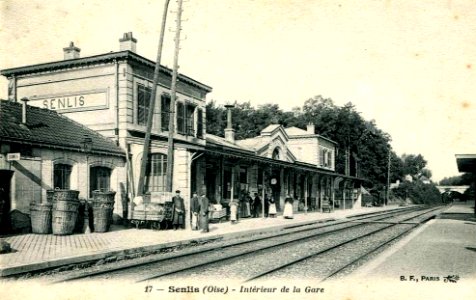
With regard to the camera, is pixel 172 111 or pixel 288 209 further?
pixel 288 209

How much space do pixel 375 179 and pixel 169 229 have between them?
145 feet

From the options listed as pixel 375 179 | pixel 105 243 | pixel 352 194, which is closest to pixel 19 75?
pixel 105 243

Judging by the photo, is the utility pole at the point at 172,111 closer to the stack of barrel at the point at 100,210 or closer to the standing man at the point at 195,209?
the standing man at the point at 195,209

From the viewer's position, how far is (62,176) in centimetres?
1413

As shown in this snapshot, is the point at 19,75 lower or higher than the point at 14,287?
higher

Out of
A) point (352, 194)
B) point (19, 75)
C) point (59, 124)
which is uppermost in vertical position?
point (19, 75)

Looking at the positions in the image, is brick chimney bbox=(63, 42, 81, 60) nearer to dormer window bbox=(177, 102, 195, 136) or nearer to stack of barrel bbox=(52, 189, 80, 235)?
dormer window bbox=(177, 102, 195, 136)

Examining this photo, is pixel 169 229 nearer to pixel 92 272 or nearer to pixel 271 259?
pixel 271 259

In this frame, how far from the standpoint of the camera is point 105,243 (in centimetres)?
1092

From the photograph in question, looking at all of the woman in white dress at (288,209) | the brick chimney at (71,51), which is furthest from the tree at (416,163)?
the brick chimney at (71,51)

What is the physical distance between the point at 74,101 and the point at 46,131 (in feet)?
13.6

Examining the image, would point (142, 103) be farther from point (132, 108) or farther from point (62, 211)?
point (62, 211)

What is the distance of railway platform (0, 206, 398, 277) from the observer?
25.9ft

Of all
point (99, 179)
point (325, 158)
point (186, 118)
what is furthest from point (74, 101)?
point (325, 158)
